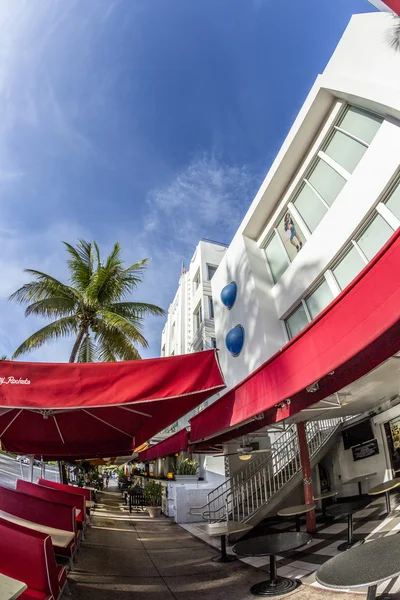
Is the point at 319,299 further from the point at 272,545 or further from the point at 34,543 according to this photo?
the point at 34,543

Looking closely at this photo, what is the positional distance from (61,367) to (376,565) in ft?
10.2

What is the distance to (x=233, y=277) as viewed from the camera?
1556cm

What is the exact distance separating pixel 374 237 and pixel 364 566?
338 inches

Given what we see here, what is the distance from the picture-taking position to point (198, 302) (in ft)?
75.3

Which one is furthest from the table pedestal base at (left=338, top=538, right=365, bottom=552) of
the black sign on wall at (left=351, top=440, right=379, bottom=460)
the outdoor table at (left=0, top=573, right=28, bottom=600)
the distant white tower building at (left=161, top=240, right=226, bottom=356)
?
the distant white tower building at (left=161, top=240, right=226, bottom=356)

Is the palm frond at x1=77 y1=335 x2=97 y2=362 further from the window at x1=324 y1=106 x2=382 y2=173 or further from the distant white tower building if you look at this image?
the window at x1=324 y1=106 x2=382 y2=173

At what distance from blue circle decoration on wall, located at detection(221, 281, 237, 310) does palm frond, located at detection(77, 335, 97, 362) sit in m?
6.54

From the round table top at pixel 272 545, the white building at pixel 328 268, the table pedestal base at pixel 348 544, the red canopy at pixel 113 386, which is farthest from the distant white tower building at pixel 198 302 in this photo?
the red canopy at pixel 113 386

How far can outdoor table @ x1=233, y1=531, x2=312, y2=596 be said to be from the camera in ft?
13.5

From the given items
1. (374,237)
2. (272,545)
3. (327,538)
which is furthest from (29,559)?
(374,237)

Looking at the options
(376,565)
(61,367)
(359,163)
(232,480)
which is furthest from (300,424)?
(359,163)

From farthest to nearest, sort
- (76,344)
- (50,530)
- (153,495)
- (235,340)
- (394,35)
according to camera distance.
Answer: (153,495), (235,340), (76,344), (394,35), (50,530)

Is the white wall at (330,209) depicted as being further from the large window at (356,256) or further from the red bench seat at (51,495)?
the red bench seat at (51,495)

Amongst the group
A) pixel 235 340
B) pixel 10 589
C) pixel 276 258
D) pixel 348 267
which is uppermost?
pixel 276 258
